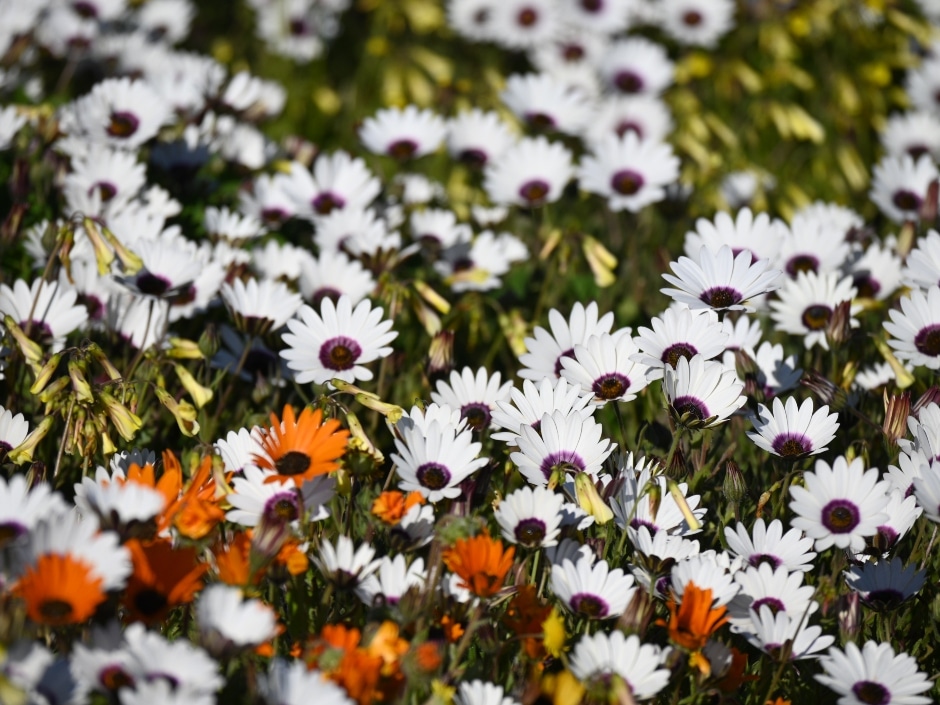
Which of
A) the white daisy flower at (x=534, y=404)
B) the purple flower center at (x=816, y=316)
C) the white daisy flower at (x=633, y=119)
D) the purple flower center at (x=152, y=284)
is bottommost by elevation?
the white daisy flower at (x=534, y=404)

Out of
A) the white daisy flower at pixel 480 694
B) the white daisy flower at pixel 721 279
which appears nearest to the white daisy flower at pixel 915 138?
the white daisy flower at pixel 721 279

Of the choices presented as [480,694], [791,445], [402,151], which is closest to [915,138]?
[402,151]

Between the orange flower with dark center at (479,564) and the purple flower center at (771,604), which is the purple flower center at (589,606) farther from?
the purple flower center at (771,604)

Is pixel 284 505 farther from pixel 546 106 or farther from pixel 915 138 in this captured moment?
pixel 915 138

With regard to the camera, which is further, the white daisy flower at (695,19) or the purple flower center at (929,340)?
the white daisy flower at (695,19)

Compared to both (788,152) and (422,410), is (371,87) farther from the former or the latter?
(422,410)

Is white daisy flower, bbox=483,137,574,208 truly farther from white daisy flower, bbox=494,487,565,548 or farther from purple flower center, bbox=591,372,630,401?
white daisy flower, bbox=494,487,565,548
